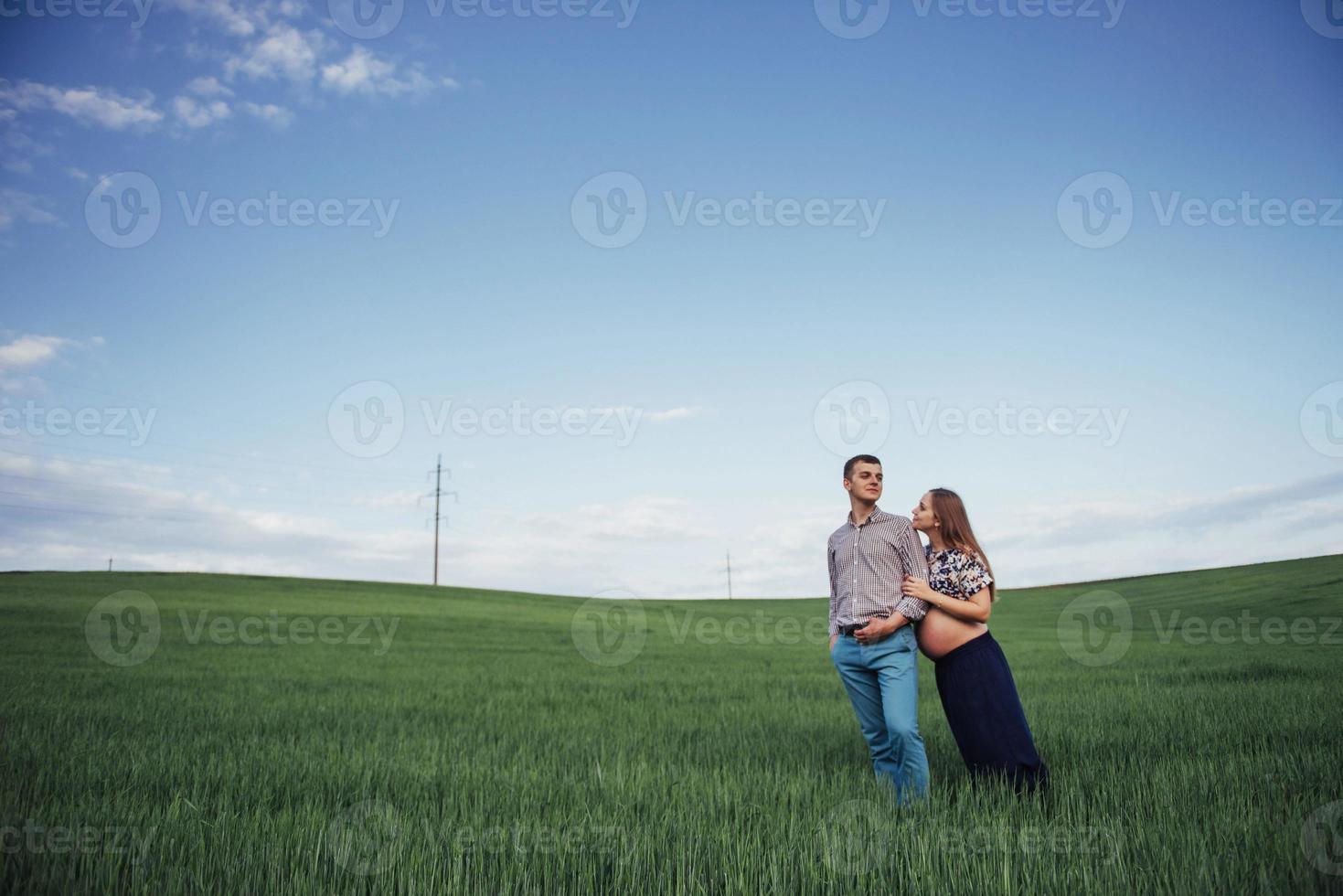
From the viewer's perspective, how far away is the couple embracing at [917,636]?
4.77m

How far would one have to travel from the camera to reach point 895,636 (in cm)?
507

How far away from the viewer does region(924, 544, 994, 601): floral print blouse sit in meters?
4.84

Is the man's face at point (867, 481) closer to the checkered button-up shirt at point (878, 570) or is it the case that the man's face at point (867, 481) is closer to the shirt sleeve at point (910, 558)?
the checkered button-up shirt at point (878, 570)

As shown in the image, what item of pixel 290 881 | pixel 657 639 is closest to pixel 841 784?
pixel 290 881

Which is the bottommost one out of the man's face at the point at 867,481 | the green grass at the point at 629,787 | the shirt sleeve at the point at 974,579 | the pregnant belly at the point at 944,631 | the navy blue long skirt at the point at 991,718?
the green grass at the point at 629,787

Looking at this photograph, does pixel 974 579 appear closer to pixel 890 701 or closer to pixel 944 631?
pixel 944 631

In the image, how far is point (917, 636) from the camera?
5121 millimetres

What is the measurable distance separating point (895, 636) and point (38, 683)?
15.1 meters

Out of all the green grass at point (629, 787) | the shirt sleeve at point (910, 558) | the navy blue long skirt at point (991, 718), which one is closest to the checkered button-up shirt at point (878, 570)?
the shirt sleeve at point (910, 558)

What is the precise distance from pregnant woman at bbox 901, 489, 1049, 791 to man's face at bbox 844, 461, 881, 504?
0.43 metres

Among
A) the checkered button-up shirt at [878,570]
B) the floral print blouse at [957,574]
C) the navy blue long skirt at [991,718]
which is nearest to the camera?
the navy blue long skirt at [991,718]

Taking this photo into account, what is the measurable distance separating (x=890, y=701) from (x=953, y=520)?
4.22 ft

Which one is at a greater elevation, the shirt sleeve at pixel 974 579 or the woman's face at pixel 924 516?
the woman's face at pixel 924 516

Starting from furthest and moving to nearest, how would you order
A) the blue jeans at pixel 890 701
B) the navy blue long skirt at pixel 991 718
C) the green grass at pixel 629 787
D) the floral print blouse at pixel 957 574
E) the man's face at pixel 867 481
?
the man's face at pixel 867 481 → the blue jeans at pixel 890 701 → the floral print blouse at pixel 957 574 → the navy blue long skirt at pixel 991 718 → the green grass at pixel 629 787
